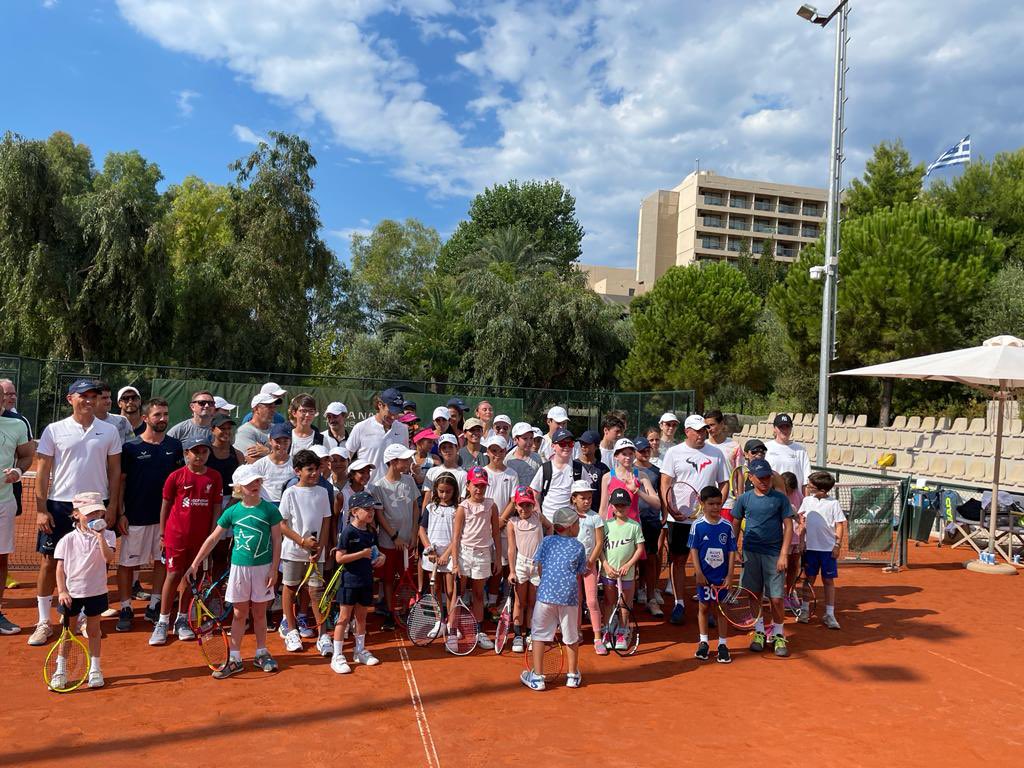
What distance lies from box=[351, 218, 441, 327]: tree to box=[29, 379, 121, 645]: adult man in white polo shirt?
4485 cm

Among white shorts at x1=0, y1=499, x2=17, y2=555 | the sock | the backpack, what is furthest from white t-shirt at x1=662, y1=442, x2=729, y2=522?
white shorts at x1=0, y1=499, x2=17, y2=555

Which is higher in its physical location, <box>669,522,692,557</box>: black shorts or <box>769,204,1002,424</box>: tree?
<box>769,204,1002,424</box>: tree

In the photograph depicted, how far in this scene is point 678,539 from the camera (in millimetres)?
7332

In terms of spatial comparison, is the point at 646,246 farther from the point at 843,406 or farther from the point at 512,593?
the point at 512,593

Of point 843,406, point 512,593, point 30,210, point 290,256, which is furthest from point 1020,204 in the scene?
point 30,210

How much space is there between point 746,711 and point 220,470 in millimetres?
4604

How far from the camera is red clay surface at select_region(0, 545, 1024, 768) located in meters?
4.28

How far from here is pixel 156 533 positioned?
641cm

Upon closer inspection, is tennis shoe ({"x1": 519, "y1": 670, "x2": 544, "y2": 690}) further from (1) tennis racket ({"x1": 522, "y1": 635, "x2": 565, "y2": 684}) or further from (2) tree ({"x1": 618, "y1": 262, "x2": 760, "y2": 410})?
(2) tree ({"x1": 618, "y1": 262, "x2": 760, "y2": 410})

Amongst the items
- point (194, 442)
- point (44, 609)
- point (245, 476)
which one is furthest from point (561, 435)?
point (44, 609)

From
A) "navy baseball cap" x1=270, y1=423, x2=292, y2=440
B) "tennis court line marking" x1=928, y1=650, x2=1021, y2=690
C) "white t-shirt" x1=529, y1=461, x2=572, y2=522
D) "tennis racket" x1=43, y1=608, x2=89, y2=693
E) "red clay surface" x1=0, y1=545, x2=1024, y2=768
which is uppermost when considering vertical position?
"navy baseball cap" x1=270, y1=423, x2=292, y2=440

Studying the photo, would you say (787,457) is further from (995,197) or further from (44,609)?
Result: (995,197)

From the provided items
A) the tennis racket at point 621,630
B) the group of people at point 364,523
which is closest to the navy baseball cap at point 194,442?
the group of people at point 364,523

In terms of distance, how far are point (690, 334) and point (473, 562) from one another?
3009cm
